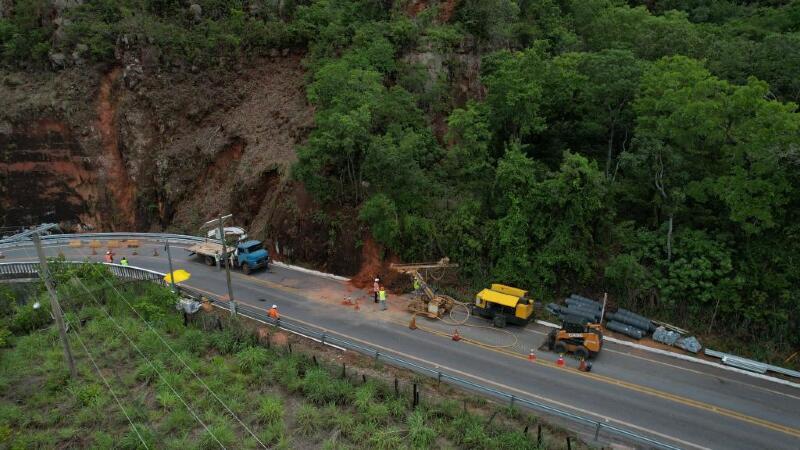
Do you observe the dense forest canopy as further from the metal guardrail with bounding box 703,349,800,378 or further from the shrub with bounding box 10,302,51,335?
the shrub with bounding box 10,302,51,335

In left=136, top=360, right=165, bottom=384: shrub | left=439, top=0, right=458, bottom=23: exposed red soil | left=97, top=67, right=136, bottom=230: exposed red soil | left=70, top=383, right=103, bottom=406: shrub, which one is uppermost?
left=439, top=0, right=458, bottom=23: exposed red soil

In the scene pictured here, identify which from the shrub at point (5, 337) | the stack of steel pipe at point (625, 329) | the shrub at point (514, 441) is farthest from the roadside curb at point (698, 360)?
the shrub at point (5, 337)

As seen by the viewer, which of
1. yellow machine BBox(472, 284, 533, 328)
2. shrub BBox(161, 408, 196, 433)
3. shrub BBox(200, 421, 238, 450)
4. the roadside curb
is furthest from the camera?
yellow machine BBox(472, 284, 533, 328)

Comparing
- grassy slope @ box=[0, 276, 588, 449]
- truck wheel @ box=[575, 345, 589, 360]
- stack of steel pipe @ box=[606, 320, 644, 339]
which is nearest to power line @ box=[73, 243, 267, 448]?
grassy slope @ box=[0, 276, 588, 449]

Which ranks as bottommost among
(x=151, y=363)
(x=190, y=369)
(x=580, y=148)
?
(x=151, y=363)

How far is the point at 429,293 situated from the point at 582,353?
785 cm

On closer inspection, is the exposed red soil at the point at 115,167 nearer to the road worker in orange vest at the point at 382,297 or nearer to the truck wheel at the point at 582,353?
the road worker in orange vest at the point at 382,297

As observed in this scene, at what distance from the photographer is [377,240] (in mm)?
29375

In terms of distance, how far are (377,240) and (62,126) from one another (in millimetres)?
28924

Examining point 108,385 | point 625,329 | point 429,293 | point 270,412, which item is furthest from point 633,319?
point 108,385

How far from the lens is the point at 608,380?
67.9ft

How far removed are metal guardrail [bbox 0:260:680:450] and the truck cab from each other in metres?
3.35

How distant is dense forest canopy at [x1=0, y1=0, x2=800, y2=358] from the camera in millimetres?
22688

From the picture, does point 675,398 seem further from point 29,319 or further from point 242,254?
point 29,319
